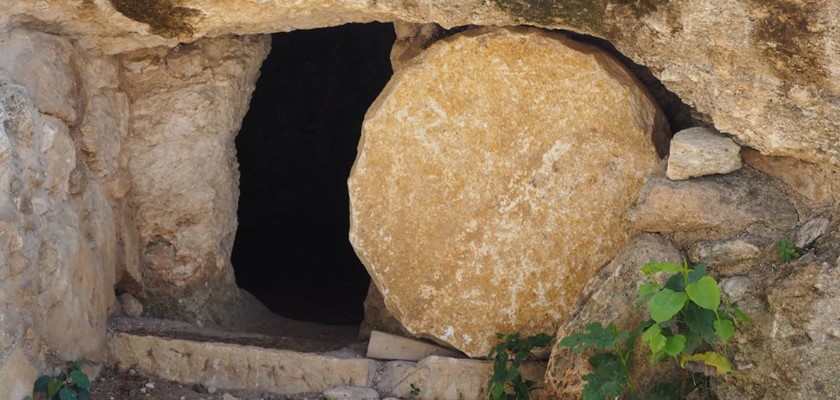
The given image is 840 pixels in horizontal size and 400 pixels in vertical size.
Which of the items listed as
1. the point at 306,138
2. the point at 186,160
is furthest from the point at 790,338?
the point at 306,138

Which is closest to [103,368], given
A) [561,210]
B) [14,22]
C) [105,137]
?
[105,137]

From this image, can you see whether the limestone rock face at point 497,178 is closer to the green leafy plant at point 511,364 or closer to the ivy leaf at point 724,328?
the green leafy plant at point 511,364

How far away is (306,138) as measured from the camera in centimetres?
716

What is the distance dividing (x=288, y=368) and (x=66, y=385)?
78cm

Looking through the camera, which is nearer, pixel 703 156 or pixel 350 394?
pixel 703 156

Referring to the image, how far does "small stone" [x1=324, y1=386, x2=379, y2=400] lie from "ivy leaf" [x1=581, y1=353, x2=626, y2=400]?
79 centimetres

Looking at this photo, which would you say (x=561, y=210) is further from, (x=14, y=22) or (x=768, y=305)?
(x=14, y=22)

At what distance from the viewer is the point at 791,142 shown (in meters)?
3.40

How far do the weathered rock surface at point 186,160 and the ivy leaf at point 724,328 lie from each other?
82.6 inches

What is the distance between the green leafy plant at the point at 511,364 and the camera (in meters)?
3.79

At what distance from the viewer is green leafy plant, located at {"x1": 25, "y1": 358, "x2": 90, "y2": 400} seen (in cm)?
359

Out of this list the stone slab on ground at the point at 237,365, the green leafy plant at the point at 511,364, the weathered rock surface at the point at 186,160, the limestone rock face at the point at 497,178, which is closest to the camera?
the green leafy plant at the point at 511,364

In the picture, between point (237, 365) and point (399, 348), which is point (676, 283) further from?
point (237, 365)

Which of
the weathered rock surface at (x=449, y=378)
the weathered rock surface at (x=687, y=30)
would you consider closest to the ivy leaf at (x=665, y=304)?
the weathered rock surface at (x=687, y=30)
